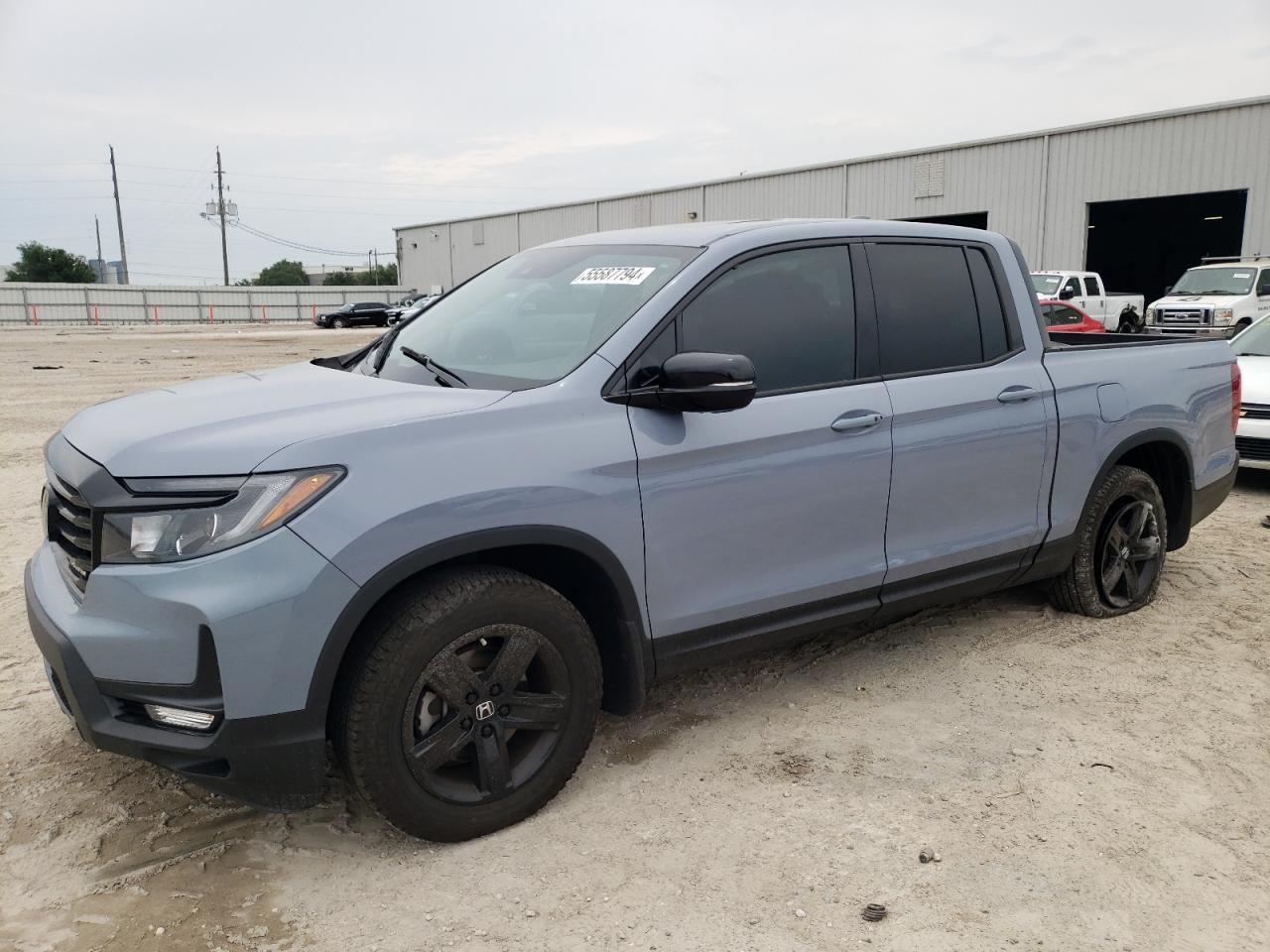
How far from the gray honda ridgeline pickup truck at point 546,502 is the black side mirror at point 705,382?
0.04 ft

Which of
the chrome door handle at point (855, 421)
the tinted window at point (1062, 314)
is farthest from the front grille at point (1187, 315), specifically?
the chrome door handle at point (855, 421)

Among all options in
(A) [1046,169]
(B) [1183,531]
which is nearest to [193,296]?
(A) [1046,169]

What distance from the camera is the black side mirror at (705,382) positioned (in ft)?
9.94

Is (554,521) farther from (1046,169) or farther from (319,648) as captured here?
(1046,169)

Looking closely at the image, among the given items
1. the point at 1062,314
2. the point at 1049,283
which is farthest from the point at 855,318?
the point at 1049,283

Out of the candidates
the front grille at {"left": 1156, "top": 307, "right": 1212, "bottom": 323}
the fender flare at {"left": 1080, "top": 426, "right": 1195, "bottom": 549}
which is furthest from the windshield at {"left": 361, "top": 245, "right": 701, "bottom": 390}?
the front grille at {"left": 1156, "top": 307, "right": 1212, "bottom": 323}

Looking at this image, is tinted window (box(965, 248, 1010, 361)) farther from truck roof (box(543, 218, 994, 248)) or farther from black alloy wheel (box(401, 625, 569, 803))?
black alloy wheel (box(401, 625, 569, 803))

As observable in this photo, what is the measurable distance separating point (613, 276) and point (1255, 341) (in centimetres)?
742

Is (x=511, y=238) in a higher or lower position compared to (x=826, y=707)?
higher

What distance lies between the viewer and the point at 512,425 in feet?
9.72

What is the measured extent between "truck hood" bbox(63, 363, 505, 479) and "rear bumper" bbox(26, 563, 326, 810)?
55cm

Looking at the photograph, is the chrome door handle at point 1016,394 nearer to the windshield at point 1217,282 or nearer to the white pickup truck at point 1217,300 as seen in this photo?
the white pickup truck at point 1217,300

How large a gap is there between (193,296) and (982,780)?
6223cm

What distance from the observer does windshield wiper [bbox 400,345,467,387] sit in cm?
338
